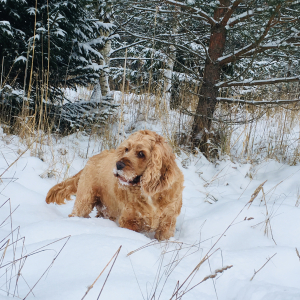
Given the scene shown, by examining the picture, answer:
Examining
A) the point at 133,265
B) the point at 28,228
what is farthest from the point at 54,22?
the point at 133,265

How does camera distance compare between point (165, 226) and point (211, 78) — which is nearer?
point (165, 226)

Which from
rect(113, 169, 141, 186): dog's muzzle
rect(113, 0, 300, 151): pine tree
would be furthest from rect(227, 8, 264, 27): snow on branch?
rect(113, 169, 141, 186): dog's muzzle

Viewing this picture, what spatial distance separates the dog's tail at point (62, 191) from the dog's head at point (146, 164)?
714 mm

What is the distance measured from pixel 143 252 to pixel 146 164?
0.84m

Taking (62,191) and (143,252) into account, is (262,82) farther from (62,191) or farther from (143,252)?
(143,252)

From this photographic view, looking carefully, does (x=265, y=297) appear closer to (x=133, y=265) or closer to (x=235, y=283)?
(x=235, y=283)

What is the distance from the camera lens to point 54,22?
3617 mm

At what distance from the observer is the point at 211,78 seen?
419 cm

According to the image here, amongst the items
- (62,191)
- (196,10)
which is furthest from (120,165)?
(196,10)

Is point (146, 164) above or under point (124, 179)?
above

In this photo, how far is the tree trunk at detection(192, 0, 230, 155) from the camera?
409cm

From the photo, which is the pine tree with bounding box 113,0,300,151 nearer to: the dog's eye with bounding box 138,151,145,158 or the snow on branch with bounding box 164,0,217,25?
the snow on branch with bounding box 164,0,217,25

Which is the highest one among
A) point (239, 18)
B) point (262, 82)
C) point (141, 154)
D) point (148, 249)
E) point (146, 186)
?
point (239, 18)

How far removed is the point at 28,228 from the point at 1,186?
98cm
